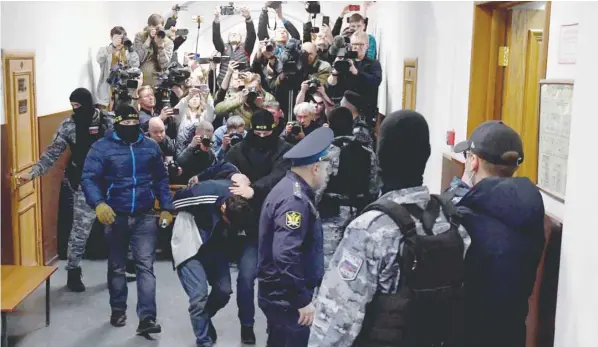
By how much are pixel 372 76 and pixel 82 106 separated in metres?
2.21

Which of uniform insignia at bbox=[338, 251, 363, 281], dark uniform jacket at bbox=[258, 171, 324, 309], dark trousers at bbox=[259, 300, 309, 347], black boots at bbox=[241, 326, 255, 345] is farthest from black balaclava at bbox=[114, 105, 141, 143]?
uniform insignia at bbox=[338, 251, 363, 281]

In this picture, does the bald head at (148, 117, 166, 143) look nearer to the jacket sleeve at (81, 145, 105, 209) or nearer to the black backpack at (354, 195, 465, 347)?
the jacket sleeve at (81, 145, 105, 209)

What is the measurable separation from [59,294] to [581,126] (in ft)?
12.3

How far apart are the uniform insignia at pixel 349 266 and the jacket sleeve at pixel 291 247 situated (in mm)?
862

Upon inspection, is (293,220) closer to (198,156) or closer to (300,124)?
(198,156)

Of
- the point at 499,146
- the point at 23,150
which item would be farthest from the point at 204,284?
the point at 499,146

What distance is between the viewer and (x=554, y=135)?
7.98 ft

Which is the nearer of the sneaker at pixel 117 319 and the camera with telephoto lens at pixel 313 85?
the sneaker at pixel 117 319

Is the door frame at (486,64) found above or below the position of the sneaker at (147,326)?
above

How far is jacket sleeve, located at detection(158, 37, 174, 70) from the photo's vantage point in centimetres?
652

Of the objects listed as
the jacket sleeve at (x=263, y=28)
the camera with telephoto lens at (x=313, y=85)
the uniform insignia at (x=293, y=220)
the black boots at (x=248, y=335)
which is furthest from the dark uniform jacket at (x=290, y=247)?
the jacket sleeve at (x=263, y=28)

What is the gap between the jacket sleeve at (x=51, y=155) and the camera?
4.36m

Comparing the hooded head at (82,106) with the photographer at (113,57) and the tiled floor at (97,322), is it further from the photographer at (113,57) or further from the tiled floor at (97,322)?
the photographer at (113,57)

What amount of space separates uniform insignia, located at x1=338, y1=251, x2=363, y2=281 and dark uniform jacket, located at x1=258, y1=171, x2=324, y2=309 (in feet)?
2.83
